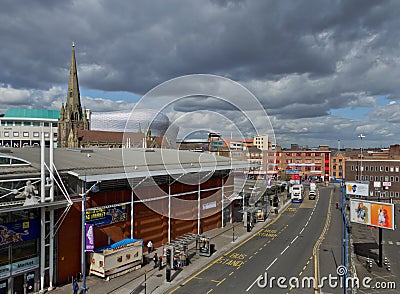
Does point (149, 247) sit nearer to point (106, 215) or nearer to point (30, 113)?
point (106, 215)

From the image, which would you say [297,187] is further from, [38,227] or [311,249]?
[38,227]

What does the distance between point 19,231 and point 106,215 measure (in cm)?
746

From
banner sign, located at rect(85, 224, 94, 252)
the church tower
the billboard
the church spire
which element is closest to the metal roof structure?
the church tower

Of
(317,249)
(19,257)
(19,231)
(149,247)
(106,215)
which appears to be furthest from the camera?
(317,249)

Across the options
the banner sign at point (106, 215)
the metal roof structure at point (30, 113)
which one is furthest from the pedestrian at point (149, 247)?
the metal roof structure at point (30, 113)

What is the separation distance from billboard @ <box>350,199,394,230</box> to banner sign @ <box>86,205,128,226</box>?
2336 centimetres

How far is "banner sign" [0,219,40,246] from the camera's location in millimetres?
21630

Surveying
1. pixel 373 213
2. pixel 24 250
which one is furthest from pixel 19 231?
pixel 373 213

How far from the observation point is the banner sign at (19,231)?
21630mm

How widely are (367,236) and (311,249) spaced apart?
39.3 ft

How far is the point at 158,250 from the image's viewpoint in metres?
33.8

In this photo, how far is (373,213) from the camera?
3203cm

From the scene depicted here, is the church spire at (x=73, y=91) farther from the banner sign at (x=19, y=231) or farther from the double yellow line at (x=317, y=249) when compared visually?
the banner sign at (x=19, y=231)

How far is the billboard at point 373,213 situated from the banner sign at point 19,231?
29690mm
